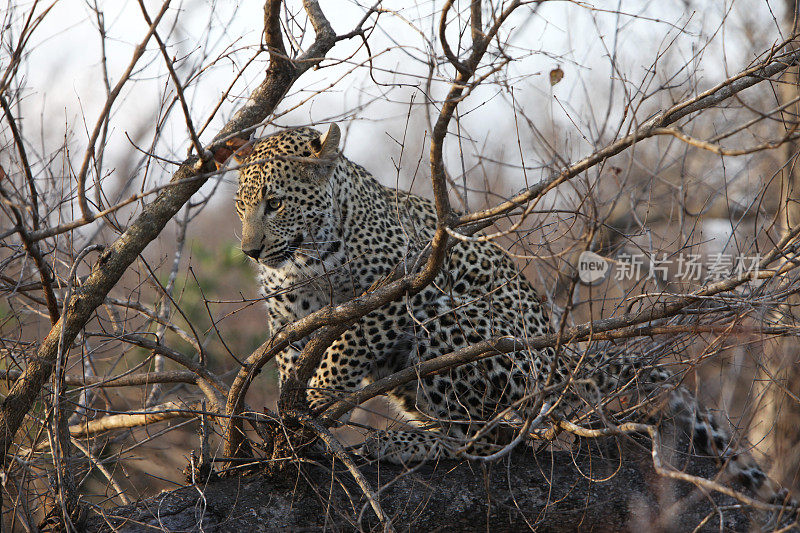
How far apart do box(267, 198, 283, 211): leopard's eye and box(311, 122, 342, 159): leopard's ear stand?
0.46 m

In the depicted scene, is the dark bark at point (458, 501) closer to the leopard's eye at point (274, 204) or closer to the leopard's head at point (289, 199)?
the leopard's head at point (289, 199)

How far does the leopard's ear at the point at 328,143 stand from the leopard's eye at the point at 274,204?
0.46m

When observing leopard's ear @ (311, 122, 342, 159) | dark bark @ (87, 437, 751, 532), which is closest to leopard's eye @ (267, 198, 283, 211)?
leopard's ear @ (311, 122, 342, 159)

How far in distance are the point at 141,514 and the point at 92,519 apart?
1.89 ft

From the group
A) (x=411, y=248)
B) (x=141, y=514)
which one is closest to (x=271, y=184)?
(x=411, y=248)

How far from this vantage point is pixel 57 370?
347 cm

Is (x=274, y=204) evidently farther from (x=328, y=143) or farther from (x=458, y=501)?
(x=458, y=501)

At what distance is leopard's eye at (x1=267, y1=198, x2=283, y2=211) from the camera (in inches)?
229

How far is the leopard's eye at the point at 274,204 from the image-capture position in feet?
19.1

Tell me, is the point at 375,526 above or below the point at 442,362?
below

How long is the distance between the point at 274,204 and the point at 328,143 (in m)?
0.62

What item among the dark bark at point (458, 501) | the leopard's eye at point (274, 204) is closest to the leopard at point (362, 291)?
the leopard's eye at point (274, 204)

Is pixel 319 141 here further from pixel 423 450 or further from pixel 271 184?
pixel 423 450

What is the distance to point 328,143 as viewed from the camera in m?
5.84
